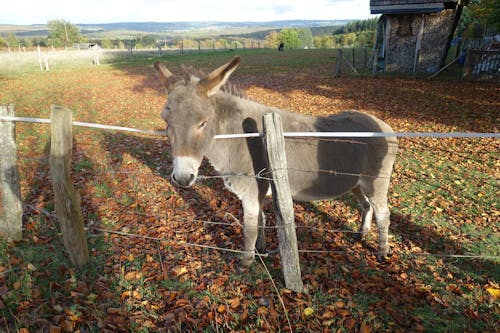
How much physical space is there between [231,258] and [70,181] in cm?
260

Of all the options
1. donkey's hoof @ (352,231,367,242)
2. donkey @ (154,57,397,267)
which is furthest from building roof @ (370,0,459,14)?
donkey's hoof @ (352,231,367,242)

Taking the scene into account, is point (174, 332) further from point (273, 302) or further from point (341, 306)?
point (341, 306)

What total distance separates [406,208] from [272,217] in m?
2.89

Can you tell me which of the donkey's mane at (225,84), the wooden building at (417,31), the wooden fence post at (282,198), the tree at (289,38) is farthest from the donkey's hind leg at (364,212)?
the tree at (289,38)

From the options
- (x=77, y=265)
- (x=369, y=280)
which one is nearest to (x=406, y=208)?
(x=369, y=280)

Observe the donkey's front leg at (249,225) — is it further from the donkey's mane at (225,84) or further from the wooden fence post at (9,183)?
the wooden fence post at (9,183)

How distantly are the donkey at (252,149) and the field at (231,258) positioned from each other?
27.0 inches

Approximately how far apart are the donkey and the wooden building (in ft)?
64.3

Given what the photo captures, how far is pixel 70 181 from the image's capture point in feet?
12.1

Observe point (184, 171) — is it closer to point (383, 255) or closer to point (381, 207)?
point (381, 207)

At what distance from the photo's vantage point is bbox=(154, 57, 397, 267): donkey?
3.14 m

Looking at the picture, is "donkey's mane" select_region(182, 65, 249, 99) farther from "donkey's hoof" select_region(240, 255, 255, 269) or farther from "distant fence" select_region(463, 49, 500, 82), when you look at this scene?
"distant fence" select_region(463, 49, 500, 82)

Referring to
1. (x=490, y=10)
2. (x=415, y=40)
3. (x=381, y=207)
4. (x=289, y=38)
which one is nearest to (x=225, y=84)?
(x=381, y=207)

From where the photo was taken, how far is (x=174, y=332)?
3391mm
